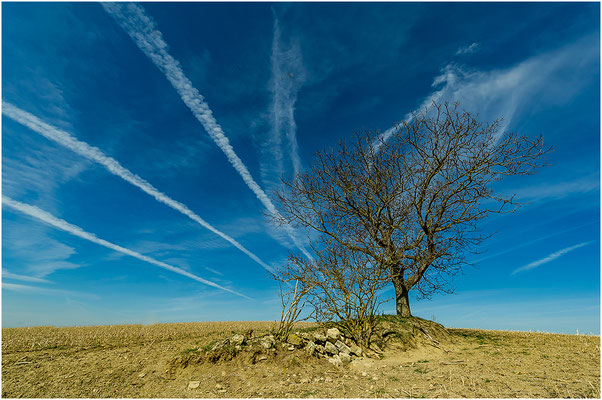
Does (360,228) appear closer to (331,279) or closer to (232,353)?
(331,279)

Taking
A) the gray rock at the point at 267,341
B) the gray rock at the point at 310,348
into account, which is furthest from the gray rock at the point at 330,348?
the gray rock at the point at 267,341

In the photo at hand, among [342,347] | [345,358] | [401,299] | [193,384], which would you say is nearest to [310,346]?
[345,358]

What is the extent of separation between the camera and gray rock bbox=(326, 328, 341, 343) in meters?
10.4

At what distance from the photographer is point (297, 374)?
807cm

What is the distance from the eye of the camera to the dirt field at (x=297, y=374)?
22.5ft

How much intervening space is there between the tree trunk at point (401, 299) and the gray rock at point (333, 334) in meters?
4.79

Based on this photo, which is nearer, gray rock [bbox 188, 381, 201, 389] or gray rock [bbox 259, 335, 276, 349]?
gray rock [bbox 188, 381, 201, 389]

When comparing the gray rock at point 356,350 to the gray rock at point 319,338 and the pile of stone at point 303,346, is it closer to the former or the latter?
the pile of stone at point 303,346

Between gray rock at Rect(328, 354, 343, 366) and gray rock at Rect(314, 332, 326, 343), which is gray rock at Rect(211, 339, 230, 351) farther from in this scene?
gray rock at Rect(328, 354, 343, 366)

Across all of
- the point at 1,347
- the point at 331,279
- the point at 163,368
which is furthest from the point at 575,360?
the point at 1,347

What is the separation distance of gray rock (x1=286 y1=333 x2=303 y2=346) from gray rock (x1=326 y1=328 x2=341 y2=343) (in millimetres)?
1059

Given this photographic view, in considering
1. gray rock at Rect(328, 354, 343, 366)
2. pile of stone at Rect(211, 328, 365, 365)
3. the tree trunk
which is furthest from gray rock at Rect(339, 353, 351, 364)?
the tree trunk

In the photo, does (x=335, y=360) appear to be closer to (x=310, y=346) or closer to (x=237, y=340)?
(x=310, y=346)

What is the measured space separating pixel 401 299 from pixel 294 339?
712 cm
